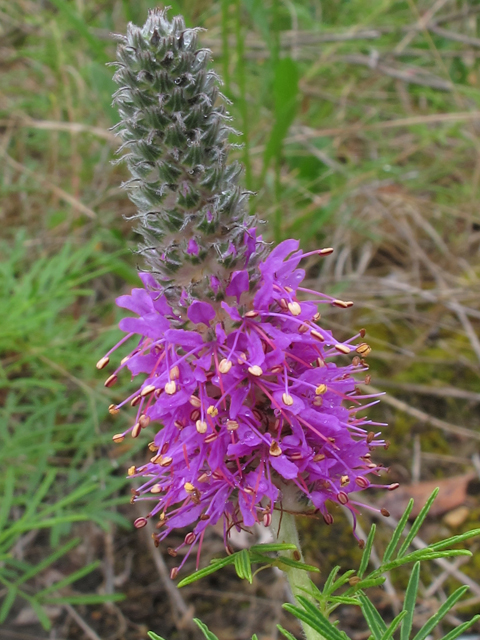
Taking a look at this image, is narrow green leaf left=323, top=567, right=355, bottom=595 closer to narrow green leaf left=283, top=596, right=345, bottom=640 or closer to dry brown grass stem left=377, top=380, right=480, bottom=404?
narrow green leaf left=283, top=596, right=345, bottom=640

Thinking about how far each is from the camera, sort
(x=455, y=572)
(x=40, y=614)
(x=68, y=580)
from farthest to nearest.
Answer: (x=455, y=572)
(x=68, y=580)
(x=40, y=614)

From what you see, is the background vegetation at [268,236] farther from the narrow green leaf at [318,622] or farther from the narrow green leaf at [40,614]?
the narrow green leaf at [318,622]

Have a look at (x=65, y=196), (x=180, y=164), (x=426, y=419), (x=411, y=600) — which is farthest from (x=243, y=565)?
(x=65, y=196)

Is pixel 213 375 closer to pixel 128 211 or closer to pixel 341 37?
pixel 128 211

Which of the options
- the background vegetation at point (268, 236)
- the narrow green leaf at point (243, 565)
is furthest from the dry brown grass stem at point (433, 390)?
the narrow green leaf at point (243, 565)

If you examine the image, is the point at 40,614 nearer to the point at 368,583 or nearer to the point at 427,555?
the point at 368,583

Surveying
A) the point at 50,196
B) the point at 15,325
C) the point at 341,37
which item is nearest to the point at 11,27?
the point at 50,196
